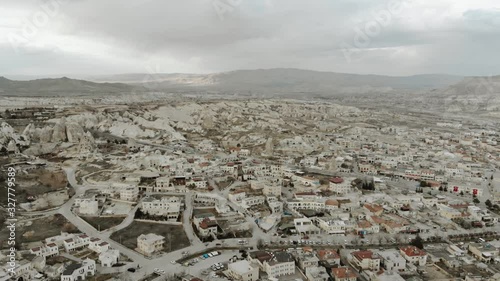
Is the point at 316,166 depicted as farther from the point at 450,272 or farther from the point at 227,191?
the point at 450,272

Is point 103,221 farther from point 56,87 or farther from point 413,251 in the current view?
point 56,87

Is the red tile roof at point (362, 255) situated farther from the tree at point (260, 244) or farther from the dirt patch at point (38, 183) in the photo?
the dirt patch at point (38, 183)

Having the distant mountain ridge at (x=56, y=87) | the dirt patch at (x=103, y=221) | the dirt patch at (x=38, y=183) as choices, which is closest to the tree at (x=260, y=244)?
the dirt patch at (x=103, y=221)

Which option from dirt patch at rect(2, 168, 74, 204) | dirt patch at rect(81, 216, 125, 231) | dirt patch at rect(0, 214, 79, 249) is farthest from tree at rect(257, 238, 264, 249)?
dirt patch at rect(2, 168, 74, 204)

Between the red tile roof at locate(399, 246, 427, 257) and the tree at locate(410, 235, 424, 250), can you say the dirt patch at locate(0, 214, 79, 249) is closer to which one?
the red tile roof at locate(399, 246, 427, 257)

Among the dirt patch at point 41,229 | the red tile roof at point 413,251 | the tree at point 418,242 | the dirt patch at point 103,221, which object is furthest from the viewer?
the dirt patch at point 103,221

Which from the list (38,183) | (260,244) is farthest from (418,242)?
(38,183)
